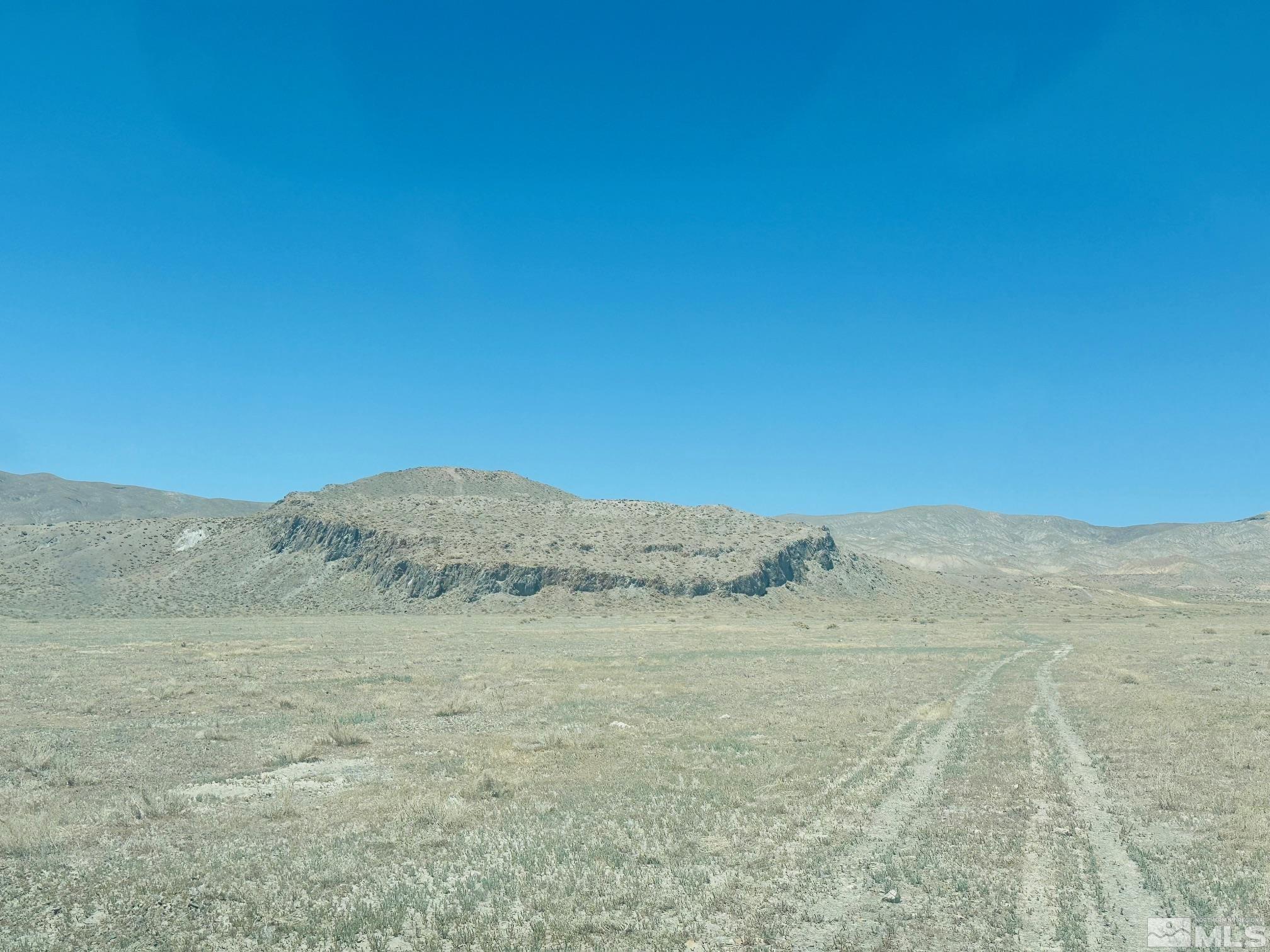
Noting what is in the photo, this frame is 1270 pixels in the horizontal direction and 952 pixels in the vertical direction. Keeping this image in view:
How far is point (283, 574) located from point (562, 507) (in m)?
41.3

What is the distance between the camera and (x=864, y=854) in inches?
407

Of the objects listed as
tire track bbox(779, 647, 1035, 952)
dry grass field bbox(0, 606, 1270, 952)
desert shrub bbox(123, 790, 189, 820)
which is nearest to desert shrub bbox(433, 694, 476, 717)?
dry grass field bbox(0, 606, 1270, 952)

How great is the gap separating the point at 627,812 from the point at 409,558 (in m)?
92.2

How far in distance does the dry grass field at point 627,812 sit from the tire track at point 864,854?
0.15 feet

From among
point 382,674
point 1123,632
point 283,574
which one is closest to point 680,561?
point 283,574

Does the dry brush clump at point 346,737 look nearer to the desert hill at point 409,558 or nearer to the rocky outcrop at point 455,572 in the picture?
the desert hill at point 409,558

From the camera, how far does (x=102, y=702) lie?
24.6 meters

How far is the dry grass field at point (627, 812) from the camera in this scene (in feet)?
27.6

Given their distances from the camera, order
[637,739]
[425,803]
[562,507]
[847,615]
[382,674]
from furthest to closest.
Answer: [562,507] < [847,615] < [382,674] < [637,739] < [425,803]

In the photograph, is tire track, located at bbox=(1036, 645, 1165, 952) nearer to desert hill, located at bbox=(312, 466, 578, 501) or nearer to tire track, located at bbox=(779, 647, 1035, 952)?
tire track, located at bbox=(779, 647, 1035, 952)

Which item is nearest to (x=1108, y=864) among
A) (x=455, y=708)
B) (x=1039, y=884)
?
(x=1039, y=884)

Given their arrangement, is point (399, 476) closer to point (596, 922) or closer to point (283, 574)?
point (283, 574)

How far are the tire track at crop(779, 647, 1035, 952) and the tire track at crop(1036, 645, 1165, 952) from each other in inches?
84.2

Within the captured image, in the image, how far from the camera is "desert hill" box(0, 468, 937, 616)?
315 ft
